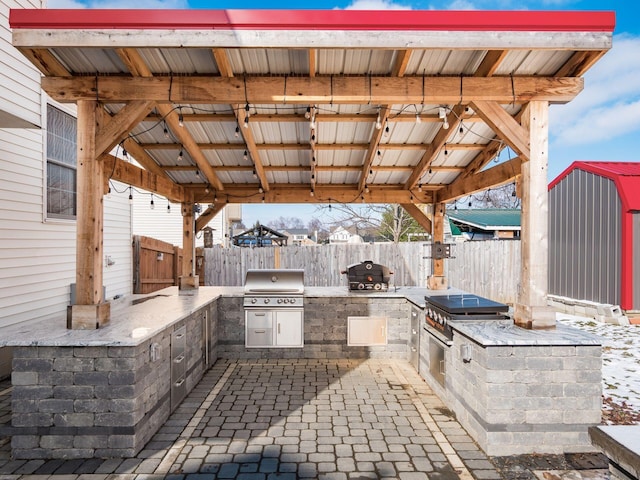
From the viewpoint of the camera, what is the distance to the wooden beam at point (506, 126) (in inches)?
145

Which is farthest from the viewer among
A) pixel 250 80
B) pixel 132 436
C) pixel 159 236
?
pixel 159 236

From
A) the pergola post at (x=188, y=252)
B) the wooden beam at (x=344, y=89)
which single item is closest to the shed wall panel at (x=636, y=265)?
the wooden beam at (x=344, y=89)

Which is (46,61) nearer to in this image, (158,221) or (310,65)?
(310,65)

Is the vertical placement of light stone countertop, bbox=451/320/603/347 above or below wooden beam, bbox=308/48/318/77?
below

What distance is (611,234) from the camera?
8398 millimetres

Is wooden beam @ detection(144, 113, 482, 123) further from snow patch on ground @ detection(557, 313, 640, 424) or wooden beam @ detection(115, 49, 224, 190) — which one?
snow patch on ground @ detection(557, 313, 640, 424)

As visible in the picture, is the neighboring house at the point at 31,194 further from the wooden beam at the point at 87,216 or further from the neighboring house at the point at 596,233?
the neighboring house at the point at 596,233

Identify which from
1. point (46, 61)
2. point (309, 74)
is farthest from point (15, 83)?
point (309, 74)

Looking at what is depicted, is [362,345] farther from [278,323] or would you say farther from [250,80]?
[250,80]

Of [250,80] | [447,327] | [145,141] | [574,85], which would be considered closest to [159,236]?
[145,141]

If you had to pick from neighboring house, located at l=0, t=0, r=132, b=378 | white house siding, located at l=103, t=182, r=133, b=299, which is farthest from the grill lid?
white house siding, located at l=103, t=182, r=133, b=299

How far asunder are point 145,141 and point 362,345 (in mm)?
4452

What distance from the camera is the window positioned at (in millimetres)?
5695

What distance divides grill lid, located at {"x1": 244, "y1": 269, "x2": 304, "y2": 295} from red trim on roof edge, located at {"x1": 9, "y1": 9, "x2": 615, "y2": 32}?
3560mm
